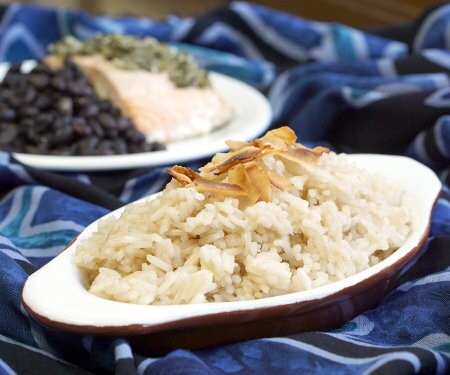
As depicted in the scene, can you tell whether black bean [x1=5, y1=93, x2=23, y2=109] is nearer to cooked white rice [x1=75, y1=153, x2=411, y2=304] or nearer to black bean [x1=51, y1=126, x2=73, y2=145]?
black bean [x1=51, y1=126, x2=73, y2=145]

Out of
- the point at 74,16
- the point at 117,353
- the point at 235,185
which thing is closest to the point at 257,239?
the point at 235,185

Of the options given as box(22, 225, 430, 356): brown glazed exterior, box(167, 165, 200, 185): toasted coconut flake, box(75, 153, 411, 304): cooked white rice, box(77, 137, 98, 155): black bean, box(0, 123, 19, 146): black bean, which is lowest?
box(0, 123, 19, 146): black bean

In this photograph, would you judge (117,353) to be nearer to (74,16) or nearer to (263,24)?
Result: (263,24)

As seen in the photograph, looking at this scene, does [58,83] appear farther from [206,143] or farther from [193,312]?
[193,312]

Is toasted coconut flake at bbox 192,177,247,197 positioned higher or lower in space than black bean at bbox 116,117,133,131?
higher

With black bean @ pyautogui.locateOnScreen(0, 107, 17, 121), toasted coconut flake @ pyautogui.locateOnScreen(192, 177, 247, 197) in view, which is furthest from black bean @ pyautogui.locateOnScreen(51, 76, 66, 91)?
toasted coconut flake @ pyautogui.locateOnScreen(192, 177, 247, 197)

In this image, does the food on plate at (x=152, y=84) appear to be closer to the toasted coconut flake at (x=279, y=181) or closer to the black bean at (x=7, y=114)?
the black bean at (x=7, y=114)
